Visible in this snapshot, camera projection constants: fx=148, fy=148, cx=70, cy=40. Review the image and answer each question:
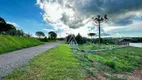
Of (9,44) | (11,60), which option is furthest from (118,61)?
(9,44)

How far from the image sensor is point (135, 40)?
2362 inches

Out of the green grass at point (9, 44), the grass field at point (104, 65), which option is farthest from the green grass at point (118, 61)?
the green grass at point (9, 44)

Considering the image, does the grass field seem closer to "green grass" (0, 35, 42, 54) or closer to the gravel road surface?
the gravel road surface

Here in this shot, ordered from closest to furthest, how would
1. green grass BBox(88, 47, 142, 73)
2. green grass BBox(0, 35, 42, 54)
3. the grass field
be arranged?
1. the grass field
2. green grass BBox(88, 47, 142, 73)
3. green grass BBox(0, 35, 42, 54)

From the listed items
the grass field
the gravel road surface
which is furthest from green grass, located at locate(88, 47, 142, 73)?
the gravel road surface

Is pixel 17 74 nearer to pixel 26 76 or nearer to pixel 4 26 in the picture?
pixel 26 76

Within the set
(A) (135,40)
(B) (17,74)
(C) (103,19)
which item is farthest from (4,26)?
(A) (135,40)

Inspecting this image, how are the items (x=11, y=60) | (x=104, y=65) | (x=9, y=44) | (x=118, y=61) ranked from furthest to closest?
1. (x=9, y=44)
2. (x=118, y=61)
3. (x=104, y=65)
4. (x=11, y=60)

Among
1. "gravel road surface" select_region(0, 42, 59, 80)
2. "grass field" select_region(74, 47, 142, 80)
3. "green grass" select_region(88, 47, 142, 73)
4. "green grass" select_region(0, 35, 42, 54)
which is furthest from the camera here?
"green grass" select_region(0, 35, 42, 54)

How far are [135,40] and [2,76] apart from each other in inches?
2415

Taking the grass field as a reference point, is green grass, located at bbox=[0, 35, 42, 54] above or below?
above

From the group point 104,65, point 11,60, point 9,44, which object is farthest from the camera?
point 9,44

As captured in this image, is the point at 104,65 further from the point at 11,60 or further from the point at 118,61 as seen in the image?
the point at 11,60

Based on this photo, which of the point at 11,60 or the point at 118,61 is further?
the point at 118,61
